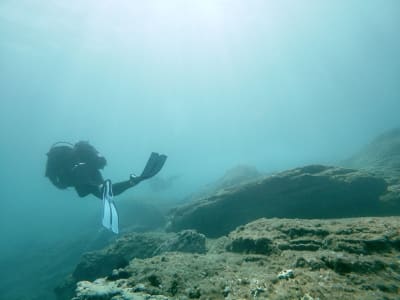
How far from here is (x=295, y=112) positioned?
167 meters

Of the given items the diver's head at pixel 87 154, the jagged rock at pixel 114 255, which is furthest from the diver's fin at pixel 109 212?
the jagged rock at pixel 114 255

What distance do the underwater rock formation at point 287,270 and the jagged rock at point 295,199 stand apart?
3863mm

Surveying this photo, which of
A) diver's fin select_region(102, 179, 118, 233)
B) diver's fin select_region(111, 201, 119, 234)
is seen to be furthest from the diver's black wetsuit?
diver's fin select_region(111, 201, 119, 234)

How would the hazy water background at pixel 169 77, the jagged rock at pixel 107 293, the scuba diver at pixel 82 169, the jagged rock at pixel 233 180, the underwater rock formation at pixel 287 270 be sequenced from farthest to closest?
the hazy water background at pixel 169 77
the jagged rock at pixel 233 180
the scuba diver at pixel 82 169
the jagged rock at pixel 107 293
the underwater rock formation at pixel 287 270

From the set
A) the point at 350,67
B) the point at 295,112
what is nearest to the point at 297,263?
the point at 350,67

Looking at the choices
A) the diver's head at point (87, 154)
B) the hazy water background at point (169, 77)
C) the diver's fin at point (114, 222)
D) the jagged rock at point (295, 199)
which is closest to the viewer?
the diver's fin at point (114, 222)

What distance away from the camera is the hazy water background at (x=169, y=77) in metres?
46.0

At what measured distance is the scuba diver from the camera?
9047 millimetres

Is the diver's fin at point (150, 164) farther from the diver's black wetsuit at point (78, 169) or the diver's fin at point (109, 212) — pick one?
the diver's fin at point (109, 212)

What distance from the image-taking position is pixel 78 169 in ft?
29.4

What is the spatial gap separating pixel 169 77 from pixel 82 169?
315 feet

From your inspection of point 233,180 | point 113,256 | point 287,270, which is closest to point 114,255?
point 113,256

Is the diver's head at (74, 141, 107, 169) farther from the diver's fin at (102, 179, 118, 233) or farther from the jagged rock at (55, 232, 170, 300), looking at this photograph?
the jagged rock at (55, 232, 170, 300)

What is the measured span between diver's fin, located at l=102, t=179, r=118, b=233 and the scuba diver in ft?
0.16
